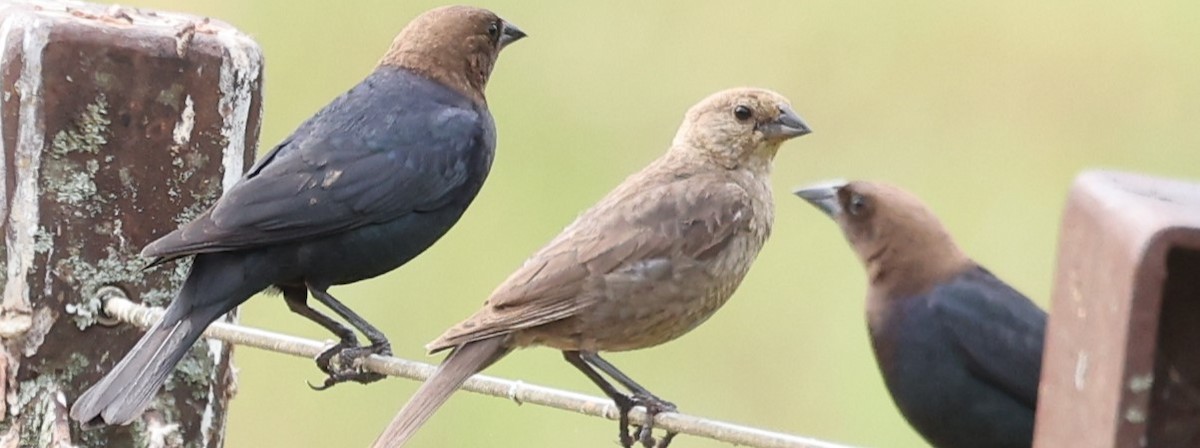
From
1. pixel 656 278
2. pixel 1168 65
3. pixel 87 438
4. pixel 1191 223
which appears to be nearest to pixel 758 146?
pixel 656 278

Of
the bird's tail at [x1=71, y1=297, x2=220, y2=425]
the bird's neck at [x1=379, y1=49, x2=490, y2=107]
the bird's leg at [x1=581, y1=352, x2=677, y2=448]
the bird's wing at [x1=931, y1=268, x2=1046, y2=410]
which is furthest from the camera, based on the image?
the bird's neck at [x1=379, y1=49, x2=490, y2=107]

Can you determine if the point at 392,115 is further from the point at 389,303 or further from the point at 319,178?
the point at 389,303

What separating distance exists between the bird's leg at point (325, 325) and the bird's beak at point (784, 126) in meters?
0.91

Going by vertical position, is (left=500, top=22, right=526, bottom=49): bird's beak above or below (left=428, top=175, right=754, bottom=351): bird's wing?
above

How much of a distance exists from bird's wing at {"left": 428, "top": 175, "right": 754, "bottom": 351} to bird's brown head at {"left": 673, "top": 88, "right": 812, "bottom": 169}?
0.50 feet

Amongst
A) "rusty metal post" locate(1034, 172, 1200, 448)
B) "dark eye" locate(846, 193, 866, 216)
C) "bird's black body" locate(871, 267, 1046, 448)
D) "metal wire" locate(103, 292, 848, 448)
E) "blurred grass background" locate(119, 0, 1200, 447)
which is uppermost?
"rusty metal post" locate(1034, 172, 1200, 448)

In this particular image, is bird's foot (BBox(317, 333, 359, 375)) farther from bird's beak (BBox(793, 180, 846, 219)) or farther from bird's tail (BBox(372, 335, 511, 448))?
bird's beak (BBox(793, 180, 846, 219))

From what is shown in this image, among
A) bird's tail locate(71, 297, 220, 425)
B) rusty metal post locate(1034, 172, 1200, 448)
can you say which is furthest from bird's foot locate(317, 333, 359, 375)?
rusty metal post locate(1034, 172, 1200, 448)

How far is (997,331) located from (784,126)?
0.97 m

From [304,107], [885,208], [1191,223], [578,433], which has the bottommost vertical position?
[578,433]

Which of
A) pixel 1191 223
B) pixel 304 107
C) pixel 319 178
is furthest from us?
pixel 304 107

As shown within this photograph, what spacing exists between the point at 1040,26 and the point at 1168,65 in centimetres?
54

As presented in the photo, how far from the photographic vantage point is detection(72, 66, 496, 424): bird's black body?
3.35 metres

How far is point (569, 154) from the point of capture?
21.5 ft
